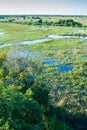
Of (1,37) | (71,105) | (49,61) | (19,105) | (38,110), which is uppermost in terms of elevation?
(19,105)

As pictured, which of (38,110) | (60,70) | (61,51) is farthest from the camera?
(61,51)

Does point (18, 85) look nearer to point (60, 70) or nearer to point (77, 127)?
point (77, 127)

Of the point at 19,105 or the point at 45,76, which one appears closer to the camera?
the point at 19,105

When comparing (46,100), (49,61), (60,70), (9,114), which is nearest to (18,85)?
(46,100)

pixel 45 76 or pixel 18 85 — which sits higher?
pixel 18 85

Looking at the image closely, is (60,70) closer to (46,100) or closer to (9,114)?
(46,100)

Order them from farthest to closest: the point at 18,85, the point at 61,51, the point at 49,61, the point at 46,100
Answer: the point at 61,51 → the point at 49,61 → the point at 18,85 → the point at 46,100

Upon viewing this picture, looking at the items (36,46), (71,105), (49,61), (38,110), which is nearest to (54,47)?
(36,46)
